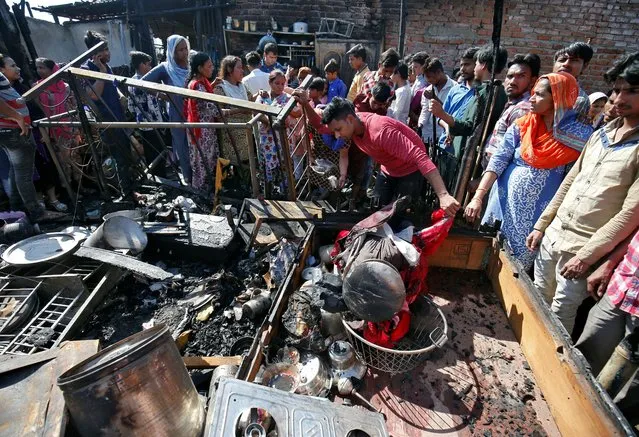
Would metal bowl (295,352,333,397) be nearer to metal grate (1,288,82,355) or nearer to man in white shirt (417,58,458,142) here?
metal grate (1,288,82,355)

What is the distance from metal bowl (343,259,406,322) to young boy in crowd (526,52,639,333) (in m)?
1.19

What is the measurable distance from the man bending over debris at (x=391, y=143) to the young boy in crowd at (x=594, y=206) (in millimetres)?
717

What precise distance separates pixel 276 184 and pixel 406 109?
2189 millimetres

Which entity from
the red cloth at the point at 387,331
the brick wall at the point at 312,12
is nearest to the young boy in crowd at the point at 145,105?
the brick wall at the point at 312,12

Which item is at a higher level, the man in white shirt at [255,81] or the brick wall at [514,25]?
the brick wall at [514,25]

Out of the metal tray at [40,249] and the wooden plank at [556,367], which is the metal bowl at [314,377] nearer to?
the wooden plank at [556,367]

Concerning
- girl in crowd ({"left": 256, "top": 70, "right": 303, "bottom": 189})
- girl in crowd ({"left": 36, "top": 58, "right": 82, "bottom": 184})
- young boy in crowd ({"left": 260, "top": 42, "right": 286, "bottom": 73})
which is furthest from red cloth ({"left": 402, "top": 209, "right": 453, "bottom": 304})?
young boy in crowd ({"left": 260, "top": 42, "right": 286, "bottom": 73})

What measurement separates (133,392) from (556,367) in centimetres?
197

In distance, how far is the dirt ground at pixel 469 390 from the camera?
1.63m

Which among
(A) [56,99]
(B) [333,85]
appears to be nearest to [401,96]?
(B) [333,85]

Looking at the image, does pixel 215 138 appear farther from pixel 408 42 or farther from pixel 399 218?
pixel 408 42

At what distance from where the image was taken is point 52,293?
9.82ft

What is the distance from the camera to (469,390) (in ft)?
5.93

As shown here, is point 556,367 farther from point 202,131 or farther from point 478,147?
point 202,131
